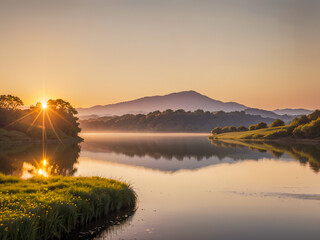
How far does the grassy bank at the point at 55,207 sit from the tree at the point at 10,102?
131250mm

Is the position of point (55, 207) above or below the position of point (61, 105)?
below

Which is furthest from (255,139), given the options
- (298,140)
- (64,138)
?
(64,138)

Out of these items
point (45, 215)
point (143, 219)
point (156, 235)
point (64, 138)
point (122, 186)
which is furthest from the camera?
point (64, 138)

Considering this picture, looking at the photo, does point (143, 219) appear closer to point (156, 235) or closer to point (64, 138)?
point (156, 235)

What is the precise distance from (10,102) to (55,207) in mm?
147382

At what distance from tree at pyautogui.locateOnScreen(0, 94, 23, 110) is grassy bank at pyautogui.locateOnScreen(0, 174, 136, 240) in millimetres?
131250

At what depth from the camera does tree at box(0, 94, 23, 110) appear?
143 m

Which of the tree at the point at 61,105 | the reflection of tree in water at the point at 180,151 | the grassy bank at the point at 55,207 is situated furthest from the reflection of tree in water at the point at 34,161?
the tree at the point at 61,105

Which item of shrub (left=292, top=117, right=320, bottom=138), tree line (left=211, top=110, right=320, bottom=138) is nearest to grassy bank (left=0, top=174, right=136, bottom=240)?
shrub (left=292, top=117, right=320, bottom=138)

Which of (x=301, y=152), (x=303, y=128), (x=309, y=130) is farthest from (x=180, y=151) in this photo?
(x=303, y=128)

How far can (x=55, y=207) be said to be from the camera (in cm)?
1983

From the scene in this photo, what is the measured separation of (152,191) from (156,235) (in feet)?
46.4

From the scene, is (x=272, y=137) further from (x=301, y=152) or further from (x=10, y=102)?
(x=10, y=102)

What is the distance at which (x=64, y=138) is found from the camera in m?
142
